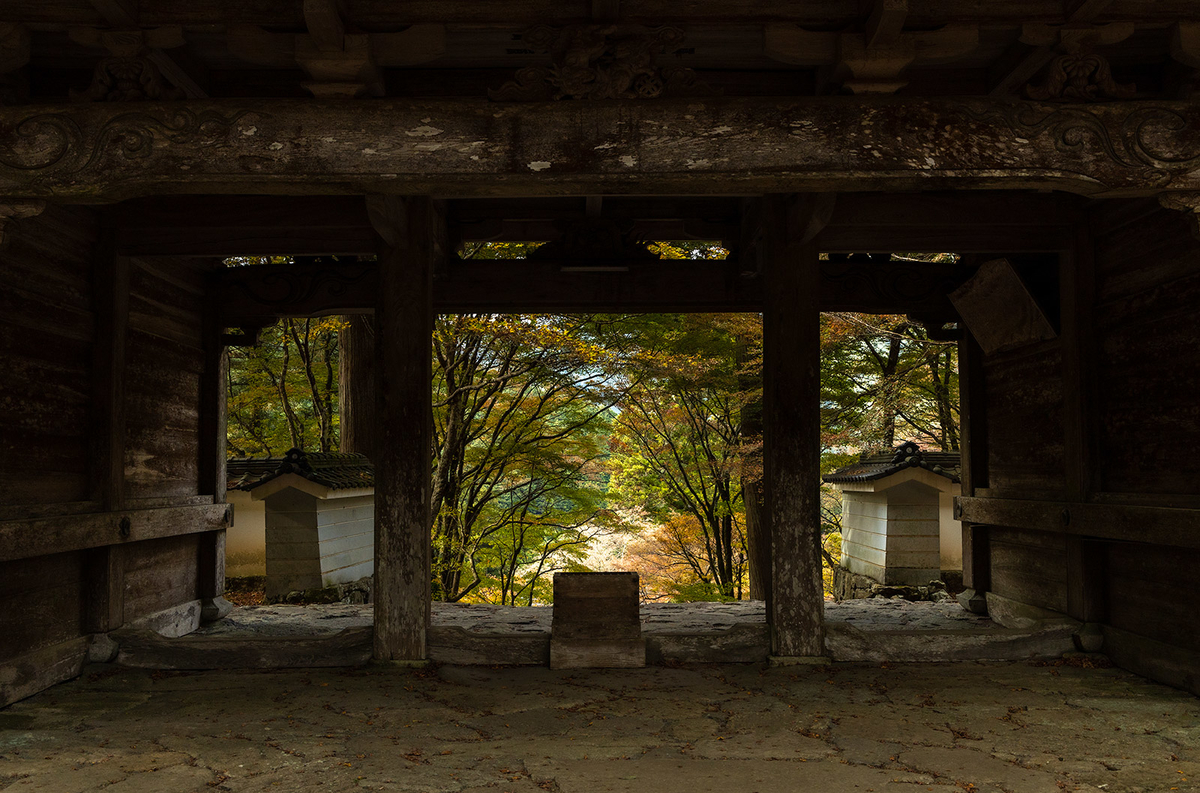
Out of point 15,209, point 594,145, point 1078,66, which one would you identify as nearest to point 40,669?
point 15,209

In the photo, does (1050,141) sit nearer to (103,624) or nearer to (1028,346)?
(1028,346)

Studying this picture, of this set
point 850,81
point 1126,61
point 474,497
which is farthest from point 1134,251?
point 474,497

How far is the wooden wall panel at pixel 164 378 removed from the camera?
253 inches

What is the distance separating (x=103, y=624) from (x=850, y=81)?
575 centimetres

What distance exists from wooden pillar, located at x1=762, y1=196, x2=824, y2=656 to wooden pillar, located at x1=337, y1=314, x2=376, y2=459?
7352mm

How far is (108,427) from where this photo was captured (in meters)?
5.84

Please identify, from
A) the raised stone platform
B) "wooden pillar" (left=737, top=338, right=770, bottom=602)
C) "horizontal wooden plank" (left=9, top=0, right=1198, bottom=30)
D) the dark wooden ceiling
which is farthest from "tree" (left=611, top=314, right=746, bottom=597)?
"horizontal wooden plank" (left=9, top=0, right=1198, bottom=30)

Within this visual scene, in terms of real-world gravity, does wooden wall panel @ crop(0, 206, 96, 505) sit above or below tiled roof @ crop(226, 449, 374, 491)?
above

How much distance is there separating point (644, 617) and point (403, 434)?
123 inches

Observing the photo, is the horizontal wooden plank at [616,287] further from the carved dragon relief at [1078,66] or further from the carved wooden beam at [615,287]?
the carved dragon relief at [1078,66]

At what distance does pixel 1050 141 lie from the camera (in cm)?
390

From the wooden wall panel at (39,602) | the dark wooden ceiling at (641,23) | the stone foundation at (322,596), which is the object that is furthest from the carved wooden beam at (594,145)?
the stone foundation at (322,596)

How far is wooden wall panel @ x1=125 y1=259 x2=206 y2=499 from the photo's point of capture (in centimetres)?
642

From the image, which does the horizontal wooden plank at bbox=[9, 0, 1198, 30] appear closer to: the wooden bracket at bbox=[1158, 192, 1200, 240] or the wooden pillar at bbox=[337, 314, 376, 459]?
the wooden bracket at bbox=[1158, 192, 1200, 240]
